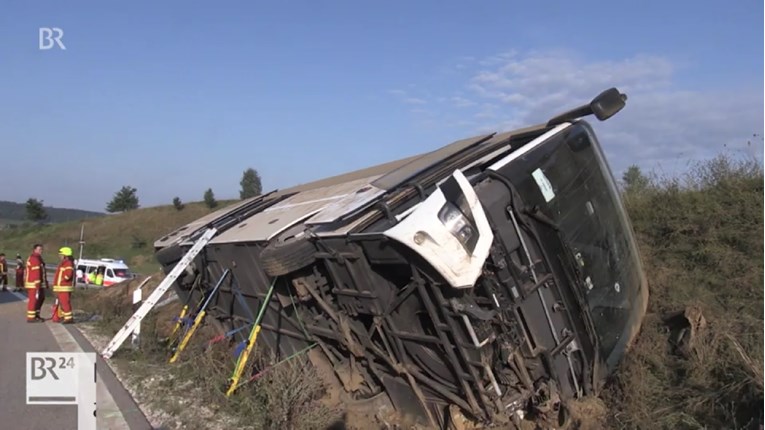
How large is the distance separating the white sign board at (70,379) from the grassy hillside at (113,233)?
4118 centimetres

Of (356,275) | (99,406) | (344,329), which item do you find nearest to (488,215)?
(356,275)

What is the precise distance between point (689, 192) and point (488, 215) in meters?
4.35

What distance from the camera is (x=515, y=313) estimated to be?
3.69 meters

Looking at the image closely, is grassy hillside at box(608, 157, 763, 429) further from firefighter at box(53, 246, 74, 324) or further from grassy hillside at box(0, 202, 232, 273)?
grassy hillside at box(0, 202, 232, 273)

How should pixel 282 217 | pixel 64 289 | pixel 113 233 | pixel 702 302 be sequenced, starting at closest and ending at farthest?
pixel 702 302, pixel 282 217, pixel 64 289, pixel 113 233

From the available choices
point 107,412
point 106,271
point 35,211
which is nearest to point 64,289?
point 107,412

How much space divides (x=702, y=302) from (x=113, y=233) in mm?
54687

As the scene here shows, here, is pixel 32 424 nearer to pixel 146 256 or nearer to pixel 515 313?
pixel 515 313

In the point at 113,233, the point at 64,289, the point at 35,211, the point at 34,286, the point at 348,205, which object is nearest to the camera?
the point at 348,205

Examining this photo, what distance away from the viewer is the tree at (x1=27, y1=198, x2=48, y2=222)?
66.2 m

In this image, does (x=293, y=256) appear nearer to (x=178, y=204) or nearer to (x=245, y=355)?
(x=245, y=355)

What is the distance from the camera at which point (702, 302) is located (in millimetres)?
5195

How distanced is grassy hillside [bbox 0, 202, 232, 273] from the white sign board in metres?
41.2

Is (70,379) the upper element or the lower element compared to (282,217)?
lower
